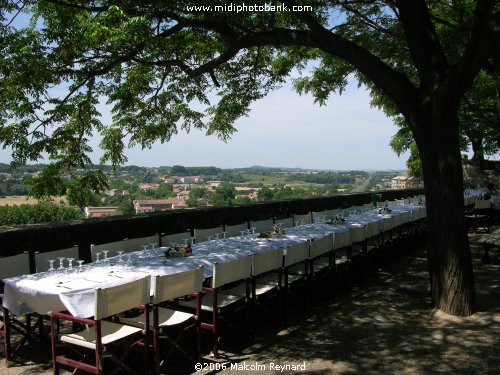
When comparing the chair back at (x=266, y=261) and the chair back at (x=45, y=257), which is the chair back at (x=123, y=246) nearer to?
the chair back at (x=45, y=257)

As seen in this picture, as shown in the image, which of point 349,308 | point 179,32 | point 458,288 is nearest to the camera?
point 458,288

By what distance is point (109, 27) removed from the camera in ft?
19.3

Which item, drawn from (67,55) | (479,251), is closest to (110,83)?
(67,55)

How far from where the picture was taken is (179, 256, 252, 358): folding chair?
4656mm

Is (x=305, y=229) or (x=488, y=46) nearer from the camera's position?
(x=488, y=46)

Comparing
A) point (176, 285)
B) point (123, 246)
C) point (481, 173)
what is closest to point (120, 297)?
point (176, 285)

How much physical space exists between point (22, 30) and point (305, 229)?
523 cm

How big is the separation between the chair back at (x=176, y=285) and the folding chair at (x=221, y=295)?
0.22 m

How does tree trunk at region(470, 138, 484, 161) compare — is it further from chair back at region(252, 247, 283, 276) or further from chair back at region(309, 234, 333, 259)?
chair back at region(252, 247, 283, 276)

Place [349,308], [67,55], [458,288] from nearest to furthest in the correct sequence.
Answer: [458,288], [349,308], [67,55]

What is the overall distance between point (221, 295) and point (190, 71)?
3578 mm

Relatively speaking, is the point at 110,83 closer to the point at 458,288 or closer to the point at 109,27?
the point at 109,27

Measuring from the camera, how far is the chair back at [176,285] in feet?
13.5

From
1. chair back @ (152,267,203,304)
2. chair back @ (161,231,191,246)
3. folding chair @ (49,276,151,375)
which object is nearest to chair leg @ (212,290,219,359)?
chair back @ (152,267,203,304)
